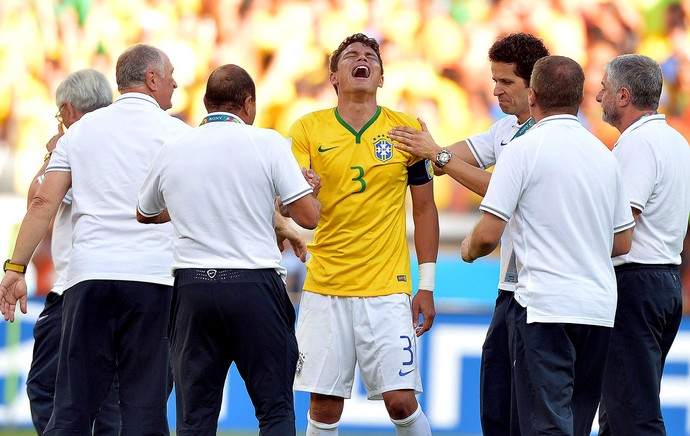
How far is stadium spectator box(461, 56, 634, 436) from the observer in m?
4.16

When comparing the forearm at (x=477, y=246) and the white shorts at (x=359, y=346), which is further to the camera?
the white shorts at (x=359, y=346)

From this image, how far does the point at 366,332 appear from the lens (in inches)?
203

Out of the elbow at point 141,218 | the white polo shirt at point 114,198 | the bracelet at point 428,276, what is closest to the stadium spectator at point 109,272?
the white polo shirt at point 114,198

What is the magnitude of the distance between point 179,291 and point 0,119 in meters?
5.88

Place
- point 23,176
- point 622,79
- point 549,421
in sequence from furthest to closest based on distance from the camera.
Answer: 1. point 23,176
2. point 622,79
3. point 549,421

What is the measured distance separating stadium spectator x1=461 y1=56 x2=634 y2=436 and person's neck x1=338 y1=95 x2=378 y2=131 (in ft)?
3.96

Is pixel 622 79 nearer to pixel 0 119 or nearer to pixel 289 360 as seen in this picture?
pixel 289 360

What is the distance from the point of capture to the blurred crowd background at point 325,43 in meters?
9.71

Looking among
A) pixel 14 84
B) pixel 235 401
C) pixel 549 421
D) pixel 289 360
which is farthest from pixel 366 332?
pixel 14 84

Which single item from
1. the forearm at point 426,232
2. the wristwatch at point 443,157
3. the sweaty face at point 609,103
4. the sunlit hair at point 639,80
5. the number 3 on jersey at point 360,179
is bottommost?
the forearm at point 426,232

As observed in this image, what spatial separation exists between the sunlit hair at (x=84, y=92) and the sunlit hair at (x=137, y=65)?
0.54 m

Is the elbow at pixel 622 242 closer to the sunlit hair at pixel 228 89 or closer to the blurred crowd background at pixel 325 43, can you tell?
the sunlit hair at pixel 228 89

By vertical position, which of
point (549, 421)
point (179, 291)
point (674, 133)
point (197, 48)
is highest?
point (197, 48)

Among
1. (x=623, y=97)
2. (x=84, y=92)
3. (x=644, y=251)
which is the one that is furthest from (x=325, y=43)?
(x=644, y=251)
